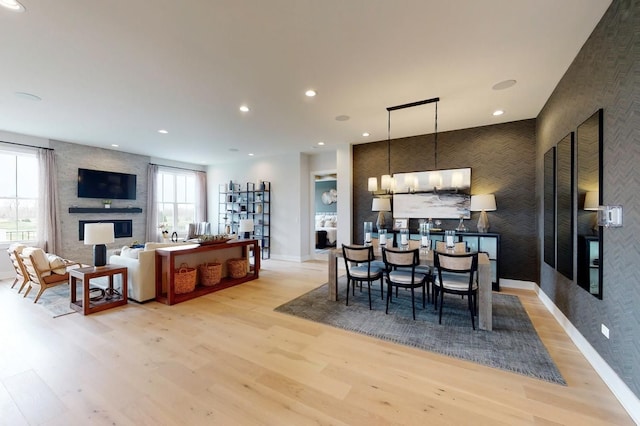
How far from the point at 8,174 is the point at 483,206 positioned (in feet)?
30.2

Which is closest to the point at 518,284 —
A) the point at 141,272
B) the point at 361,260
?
the point at 361,260

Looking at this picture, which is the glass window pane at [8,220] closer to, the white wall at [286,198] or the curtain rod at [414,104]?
the white wall at [286,198]

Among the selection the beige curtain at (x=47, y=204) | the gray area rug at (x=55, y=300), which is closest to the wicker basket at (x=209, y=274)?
the gray area rug at (x=55, y=300)

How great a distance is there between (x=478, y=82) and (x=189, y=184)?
8.33 metres

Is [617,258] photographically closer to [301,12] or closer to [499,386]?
[499,386]

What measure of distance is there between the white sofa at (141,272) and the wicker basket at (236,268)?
52.1 inches

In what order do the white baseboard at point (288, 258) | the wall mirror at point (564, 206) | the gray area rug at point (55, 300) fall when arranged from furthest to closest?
1. the white baseboard at point (288, 258)
2. the gray area rug at point (55, 300)
3. the wall mirror at point (564, 206)

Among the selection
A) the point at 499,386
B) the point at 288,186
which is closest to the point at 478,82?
the point at 499,386

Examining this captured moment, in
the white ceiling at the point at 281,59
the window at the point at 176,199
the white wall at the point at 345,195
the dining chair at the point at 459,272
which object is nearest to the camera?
the white ceiling at the point at 281,59

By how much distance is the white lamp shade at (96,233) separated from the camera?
3.70 m

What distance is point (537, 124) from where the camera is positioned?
4.52 meters

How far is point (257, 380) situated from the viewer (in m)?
2.20

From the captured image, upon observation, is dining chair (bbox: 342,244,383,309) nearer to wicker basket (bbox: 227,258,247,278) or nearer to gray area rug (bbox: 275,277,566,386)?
gray area rug (bbox: 275,277,566,386)

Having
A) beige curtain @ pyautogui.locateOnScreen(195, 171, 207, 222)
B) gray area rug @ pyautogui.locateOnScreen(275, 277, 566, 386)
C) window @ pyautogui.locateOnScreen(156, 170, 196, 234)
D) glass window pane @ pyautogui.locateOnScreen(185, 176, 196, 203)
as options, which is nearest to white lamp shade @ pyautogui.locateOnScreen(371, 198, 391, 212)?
gray area rug @ pyautogui.locateOnScreen(275, 277, 566, 386)
